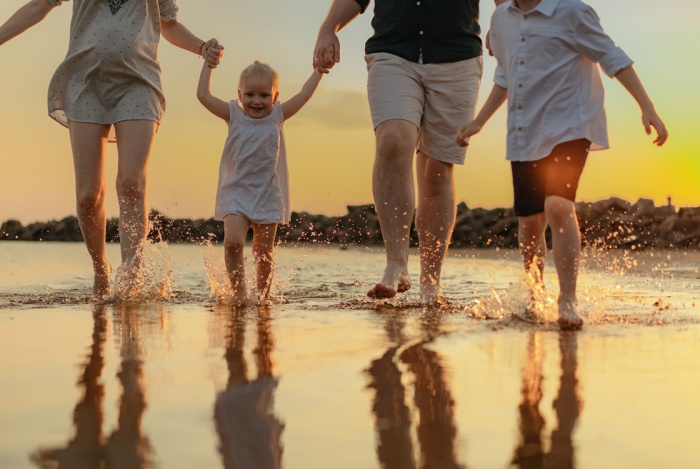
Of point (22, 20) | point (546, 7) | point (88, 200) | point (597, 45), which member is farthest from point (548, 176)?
point (22, 20)

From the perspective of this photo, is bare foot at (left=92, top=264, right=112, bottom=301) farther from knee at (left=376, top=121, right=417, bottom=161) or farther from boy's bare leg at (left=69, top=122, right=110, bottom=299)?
knee at (left=376, top=121, right=417, bottom=161)

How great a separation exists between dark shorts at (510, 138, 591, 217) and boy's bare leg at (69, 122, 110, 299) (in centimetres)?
247

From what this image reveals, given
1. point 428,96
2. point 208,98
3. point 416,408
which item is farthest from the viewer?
point 208,98

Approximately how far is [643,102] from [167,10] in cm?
302

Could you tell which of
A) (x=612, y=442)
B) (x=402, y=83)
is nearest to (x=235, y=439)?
(x=612, y=442)

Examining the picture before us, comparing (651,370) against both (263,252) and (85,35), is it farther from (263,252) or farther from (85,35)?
(85,35)

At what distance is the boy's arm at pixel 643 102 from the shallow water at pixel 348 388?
867 millimetres

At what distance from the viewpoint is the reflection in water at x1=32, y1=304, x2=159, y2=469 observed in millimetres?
1649

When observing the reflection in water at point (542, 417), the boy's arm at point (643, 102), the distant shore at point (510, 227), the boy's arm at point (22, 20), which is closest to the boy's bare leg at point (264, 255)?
the boy's arm at point (22, 20)

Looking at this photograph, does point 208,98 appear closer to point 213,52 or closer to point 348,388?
point 213,52

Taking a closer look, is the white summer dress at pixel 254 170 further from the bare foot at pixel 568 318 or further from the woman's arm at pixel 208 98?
the bare foot at pixel 568 318

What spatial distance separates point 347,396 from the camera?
7.31 ft

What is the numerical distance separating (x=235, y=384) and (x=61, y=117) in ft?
12.1

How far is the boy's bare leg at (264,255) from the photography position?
229 inches
